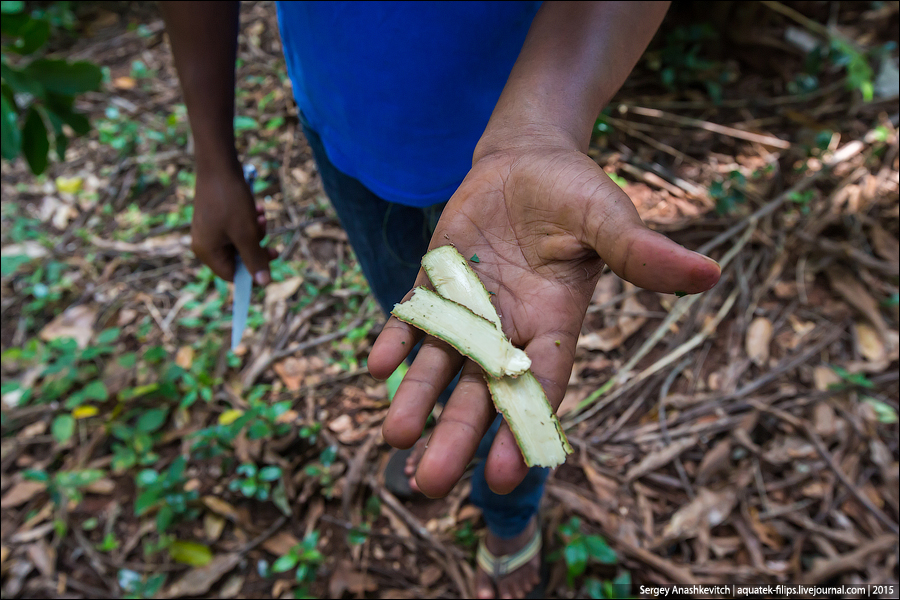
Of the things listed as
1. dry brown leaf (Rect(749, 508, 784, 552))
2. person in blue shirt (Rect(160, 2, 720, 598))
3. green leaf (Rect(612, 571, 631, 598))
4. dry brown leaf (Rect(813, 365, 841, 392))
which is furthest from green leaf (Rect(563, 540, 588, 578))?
dry brown leaf (Rect(813, 365, 841, 392))

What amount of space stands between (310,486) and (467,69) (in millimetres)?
1646

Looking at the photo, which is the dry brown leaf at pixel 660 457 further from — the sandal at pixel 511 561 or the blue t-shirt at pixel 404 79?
the blue t-shirt at pixel 404 79

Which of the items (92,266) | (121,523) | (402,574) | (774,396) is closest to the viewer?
(402,574)

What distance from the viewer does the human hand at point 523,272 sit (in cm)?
99

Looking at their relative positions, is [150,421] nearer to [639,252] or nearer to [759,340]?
[639,252]

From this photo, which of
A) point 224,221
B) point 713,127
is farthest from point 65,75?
point 713,127

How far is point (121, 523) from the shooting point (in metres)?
2.09

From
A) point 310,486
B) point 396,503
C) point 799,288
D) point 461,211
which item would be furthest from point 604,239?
point 799,288

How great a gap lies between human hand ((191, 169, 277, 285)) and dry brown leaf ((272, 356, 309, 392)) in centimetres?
84

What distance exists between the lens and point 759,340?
7.86ft

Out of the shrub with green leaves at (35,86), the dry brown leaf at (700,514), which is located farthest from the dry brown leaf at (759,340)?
the shrub with green leaves at (35,86)

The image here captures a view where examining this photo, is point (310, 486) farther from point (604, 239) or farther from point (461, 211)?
point (604, 239)

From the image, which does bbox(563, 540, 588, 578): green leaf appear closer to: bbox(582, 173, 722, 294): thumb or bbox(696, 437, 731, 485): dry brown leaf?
bbox(696, 437, 731, 485): dry brown leaf

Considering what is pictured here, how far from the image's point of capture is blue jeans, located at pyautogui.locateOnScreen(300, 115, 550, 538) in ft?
5.36
